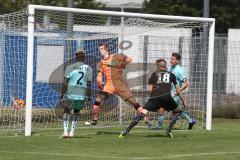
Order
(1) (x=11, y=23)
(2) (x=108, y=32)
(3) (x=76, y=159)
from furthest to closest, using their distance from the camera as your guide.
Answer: (2) (x=108, y=32)
(1) (x=11, y=23)
(3) (x=76, y=159)

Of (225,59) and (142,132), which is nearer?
(142,132)

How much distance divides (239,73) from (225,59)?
0.69 metres

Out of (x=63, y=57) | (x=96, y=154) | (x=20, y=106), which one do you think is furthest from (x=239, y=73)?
(x=96, y=154)

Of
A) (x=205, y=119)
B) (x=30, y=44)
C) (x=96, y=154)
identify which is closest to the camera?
(x=96, y=154)

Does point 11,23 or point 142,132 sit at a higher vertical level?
point 11,23

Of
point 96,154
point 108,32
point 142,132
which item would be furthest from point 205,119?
point 96,154

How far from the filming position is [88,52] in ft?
74.5

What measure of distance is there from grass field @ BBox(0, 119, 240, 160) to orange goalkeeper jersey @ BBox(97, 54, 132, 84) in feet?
4.54

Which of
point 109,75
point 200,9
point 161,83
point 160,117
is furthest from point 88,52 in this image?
point 200,9

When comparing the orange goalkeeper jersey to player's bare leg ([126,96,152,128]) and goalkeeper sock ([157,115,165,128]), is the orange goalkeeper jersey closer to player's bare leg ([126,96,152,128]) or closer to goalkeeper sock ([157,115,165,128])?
player's bare leg ([126,96,152,128])

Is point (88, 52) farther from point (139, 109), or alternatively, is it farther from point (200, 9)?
point (200, 9)

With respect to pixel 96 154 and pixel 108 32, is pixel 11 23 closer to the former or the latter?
pixel 108 32

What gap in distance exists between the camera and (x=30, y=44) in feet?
60.7

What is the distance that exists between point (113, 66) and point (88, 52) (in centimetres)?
255
